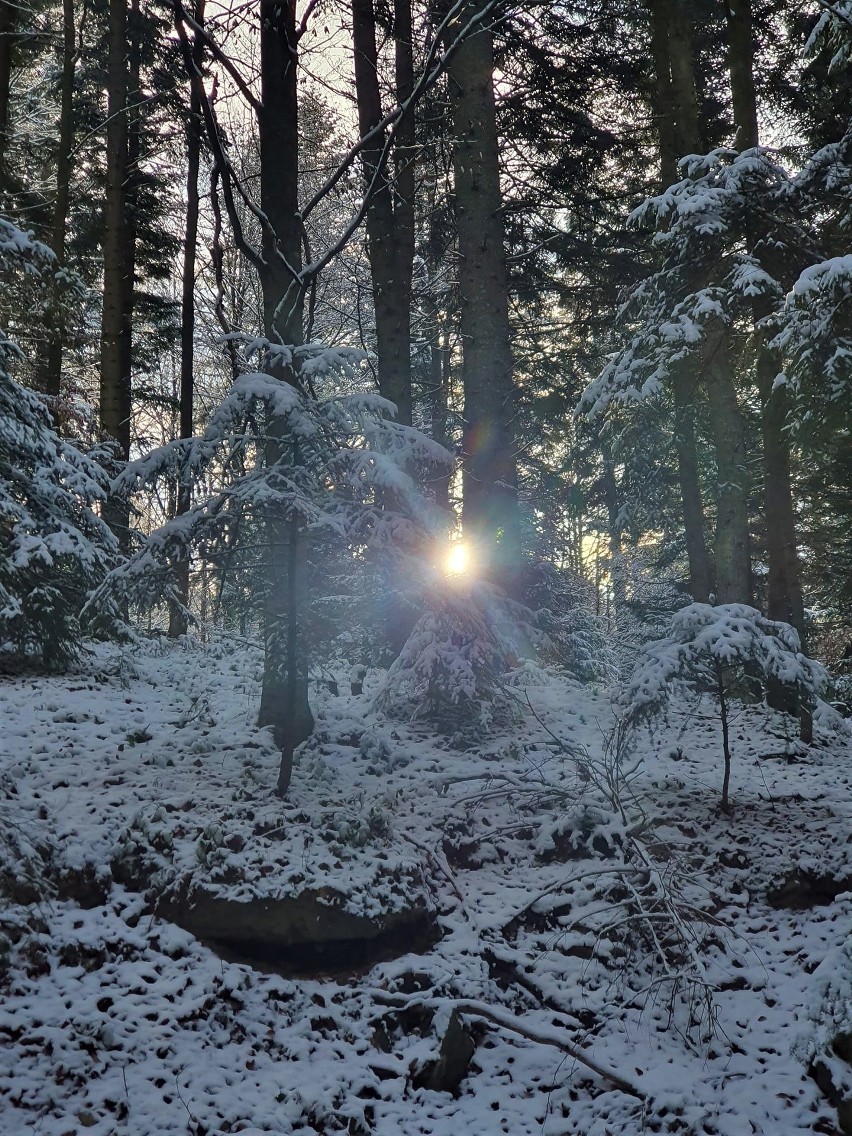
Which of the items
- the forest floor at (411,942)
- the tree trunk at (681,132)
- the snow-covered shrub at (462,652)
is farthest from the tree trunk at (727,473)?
the snow-covered shrub at (462,652)

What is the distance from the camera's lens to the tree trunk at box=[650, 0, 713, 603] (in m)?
9.71

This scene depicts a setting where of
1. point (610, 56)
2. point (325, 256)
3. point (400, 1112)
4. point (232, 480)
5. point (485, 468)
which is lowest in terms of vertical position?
point (400, 1112)

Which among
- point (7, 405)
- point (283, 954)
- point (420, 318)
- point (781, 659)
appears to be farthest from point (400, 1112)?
point (420, 318)

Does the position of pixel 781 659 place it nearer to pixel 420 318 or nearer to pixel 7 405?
pixel 7 405

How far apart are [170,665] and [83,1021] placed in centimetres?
626

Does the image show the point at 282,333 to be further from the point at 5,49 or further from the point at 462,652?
the point at 5,49

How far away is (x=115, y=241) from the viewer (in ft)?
35.3

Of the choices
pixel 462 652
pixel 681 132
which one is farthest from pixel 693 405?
pixel 462 652

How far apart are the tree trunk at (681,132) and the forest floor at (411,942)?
5307mm

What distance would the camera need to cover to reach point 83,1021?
12.7 feet

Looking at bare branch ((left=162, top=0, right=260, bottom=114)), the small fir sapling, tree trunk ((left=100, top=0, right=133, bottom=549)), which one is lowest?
the small fir sapling

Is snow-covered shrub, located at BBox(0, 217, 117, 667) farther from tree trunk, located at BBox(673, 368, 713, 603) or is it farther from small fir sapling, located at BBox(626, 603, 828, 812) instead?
tree trunk, located at BBox(673, 368, 713, 603)

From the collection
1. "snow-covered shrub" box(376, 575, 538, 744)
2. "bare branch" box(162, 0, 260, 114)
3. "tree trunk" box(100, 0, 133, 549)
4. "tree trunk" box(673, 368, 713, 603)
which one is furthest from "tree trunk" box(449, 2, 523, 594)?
"tree trunk" box(100, 0, 133, 549)

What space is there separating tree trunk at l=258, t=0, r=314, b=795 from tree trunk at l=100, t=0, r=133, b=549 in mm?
4831
